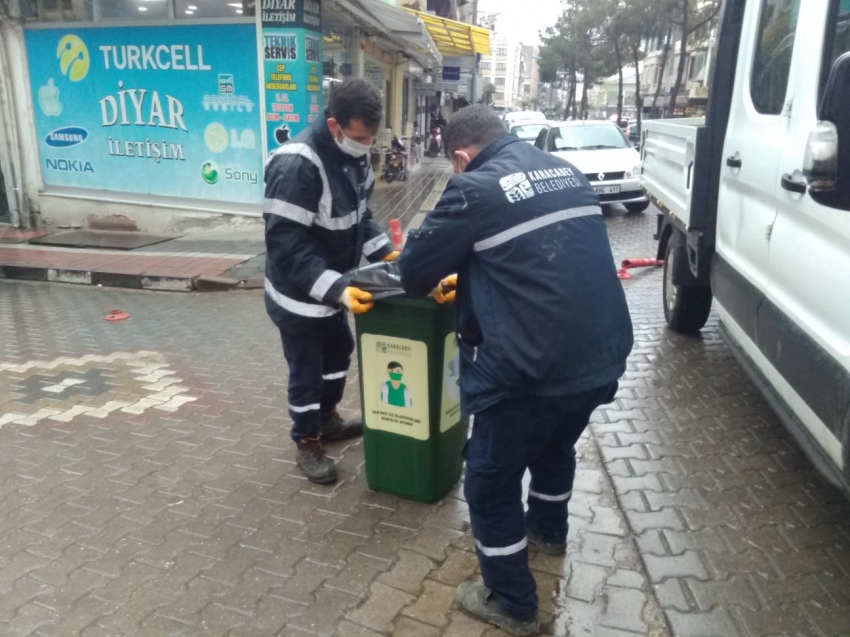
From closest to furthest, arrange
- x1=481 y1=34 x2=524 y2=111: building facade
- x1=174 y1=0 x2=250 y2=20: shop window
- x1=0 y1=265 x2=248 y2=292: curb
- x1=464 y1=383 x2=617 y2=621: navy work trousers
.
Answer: x1=464 y1=383 x2=617 y2=621: navy work trousers < x1=0 y1=265 x2=248 y2=292: curb < x1=174 y1=0 x2=250 y2=20: shop window < x1=481 y1=34 x2=524 y2=111: building facade

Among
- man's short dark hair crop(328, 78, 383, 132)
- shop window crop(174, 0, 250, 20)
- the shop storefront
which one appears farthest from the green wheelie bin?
shop window crop(174, 0, 250, 20)

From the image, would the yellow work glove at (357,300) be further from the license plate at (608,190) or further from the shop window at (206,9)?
the license plate at (608,190)

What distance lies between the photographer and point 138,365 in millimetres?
5289

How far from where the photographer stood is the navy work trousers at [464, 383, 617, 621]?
2.31m

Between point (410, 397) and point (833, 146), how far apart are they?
1888 millimetres

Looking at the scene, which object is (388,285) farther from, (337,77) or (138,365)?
(337,77)

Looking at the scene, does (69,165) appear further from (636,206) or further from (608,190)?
(636,206)

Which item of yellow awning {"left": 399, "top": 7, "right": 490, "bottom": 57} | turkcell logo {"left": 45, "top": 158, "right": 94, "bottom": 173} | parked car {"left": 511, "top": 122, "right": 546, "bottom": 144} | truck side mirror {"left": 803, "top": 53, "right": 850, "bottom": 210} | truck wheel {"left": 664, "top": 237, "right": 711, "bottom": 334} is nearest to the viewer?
truck side mirror {"left": 803, "top": 53, "right": 850, "bottom": 210}

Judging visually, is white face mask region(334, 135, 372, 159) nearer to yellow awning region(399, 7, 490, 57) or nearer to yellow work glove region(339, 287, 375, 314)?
yellow work glove region(339, 287, 375, 314)

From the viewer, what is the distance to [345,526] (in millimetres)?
3174

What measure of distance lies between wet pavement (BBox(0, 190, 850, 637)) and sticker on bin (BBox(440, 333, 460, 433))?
1.37 ft

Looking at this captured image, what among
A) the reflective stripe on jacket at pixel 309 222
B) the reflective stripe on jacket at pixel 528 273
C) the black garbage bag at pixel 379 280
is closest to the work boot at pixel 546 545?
the reflective stripe on jacket at pixel 528 273

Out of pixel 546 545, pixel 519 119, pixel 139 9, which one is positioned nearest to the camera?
pixel 546 545

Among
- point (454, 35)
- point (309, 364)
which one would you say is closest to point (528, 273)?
point (309, 364)
